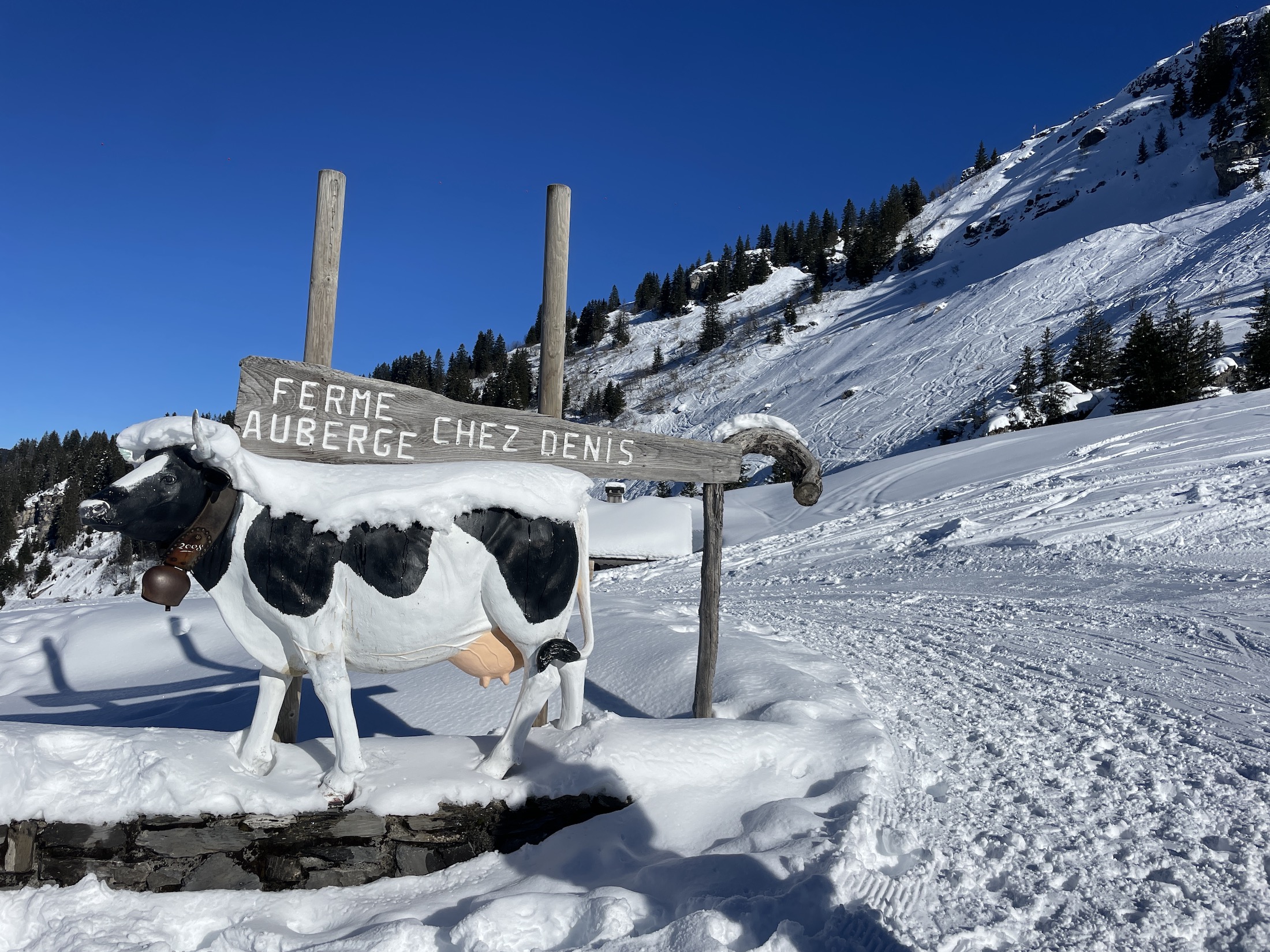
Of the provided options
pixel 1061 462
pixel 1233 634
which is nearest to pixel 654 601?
pixel 1233 634

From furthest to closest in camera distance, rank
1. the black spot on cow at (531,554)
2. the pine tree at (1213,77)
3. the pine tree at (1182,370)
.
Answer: the pine tree at (1213,77), the pine tree at (1182,370), the black spot on cow at (531,554)

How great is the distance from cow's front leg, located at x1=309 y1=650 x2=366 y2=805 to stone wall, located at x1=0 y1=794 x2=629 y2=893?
0.14 m

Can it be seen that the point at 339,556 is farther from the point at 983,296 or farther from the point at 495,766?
the point at 983,296

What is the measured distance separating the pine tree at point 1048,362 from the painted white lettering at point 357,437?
25.4 metres

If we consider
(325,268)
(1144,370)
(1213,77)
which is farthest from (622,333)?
(325,268)

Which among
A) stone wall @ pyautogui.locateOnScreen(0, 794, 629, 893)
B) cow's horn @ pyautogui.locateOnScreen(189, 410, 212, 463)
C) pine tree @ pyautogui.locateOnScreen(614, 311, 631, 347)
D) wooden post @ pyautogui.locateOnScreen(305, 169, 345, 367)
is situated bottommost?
stone wall @ pyautogui.locateOnScreen(0, 794, 629, 893)

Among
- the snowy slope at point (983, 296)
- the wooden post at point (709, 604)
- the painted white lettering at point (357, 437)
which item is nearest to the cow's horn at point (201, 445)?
the painted white lettering at point (357, 437)

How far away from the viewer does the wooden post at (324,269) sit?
4.03m


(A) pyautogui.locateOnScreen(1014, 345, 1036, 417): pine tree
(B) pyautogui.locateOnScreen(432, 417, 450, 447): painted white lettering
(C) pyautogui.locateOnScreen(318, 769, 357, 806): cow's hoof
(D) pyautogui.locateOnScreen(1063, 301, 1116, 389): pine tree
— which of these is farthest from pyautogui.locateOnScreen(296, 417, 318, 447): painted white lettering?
(D) pyautogui.locateOnScreen(1063, 301, 1116, 389): pine tree

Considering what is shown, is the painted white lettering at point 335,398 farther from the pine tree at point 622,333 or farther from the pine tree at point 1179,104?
the pine tree at point 1179,104

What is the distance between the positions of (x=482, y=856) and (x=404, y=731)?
2054mm

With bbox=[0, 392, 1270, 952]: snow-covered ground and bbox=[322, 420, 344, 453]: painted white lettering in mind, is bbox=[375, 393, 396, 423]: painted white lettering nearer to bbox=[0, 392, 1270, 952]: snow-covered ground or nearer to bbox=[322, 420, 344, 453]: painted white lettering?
bbox=[322, 420, 344, 453]: painted white lettering

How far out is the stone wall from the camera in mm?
2732

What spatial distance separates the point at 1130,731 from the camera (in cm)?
390
